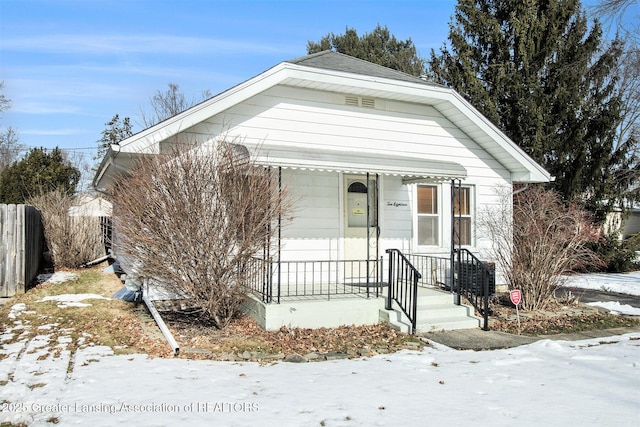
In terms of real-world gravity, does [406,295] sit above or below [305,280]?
below

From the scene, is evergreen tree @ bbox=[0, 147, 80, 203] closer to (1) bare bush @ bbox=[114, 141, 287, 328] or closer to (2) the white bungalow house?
(2) the white bungalow house

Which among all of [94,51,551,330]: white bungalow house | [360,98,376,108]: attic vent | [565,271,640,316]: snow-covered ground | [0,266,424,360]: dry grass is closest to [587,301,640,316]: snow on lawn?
[565,271,640,316]: snow-covered ground

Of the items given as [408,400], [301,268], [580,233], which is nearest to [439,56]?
[580,233]

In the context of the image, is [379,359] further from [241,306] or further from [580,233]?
[580,233]

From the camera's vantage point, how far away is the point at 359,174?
997 centimetres

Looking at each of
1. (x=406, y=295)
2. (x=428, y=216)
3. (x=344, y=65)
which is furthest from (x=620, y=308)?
(x=344, y=65)

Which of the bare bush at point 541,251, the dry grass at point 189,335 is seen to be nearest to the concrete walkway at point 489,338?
the dry grass at point 189,335

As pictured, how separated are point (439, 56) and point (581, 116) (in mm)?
5760

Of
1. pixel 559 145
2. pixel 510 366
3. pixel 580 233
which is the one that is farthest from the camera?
pixel 559 145

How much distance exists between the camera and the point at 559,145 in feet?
55.2

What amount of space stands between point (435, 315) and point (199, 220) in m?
4.23

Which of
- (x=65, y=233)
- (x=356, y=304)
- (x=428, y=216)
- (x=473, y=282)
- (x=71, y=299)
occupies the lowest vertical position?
(x=71, y=299)

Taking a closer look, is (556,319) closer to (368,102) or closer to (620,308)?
(620,308)

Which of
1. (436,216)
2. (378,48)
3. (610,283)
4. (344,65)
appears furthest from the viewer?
(378,48)
